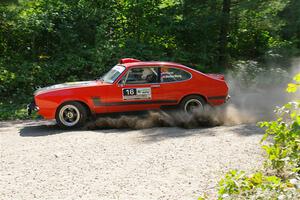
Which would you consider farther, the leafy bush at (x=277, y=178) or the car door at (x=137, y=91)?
the car door at (x=137, y=91)

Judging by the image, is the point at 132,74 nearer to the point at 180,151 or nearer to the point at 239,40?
the point at 180,151

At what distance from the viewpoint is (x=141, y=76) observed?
943 centimetres

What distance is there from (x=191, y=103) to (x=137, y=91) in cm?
141

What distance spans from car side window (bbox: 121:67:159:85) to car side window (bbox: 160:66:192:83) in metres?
0.18

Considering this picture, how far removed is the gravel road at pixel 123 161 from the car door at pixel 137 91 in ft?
2.63

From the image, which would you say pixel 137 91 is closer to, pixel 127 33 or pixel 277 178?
pixel 277 178

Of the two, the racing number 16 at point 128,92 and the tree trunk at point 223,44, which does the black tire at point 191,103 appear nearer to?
the racing number 16 at point 128,92

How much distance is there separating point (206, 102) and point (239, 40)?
8257mm

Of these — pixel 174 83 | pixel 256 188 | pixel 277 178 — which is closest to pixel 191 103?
pixel 174 83

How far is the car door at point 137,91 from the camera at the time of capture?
9.25 meters

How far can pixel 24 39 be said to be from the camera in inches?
582

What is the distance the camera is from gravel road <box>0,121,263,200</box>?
17.3ft

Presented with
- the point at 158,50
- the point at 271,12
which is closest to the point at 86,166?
the point at 158,50

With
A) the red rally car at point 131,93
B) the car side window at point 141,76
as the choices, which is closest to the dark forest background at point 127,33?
the red rally car at point 131,93
